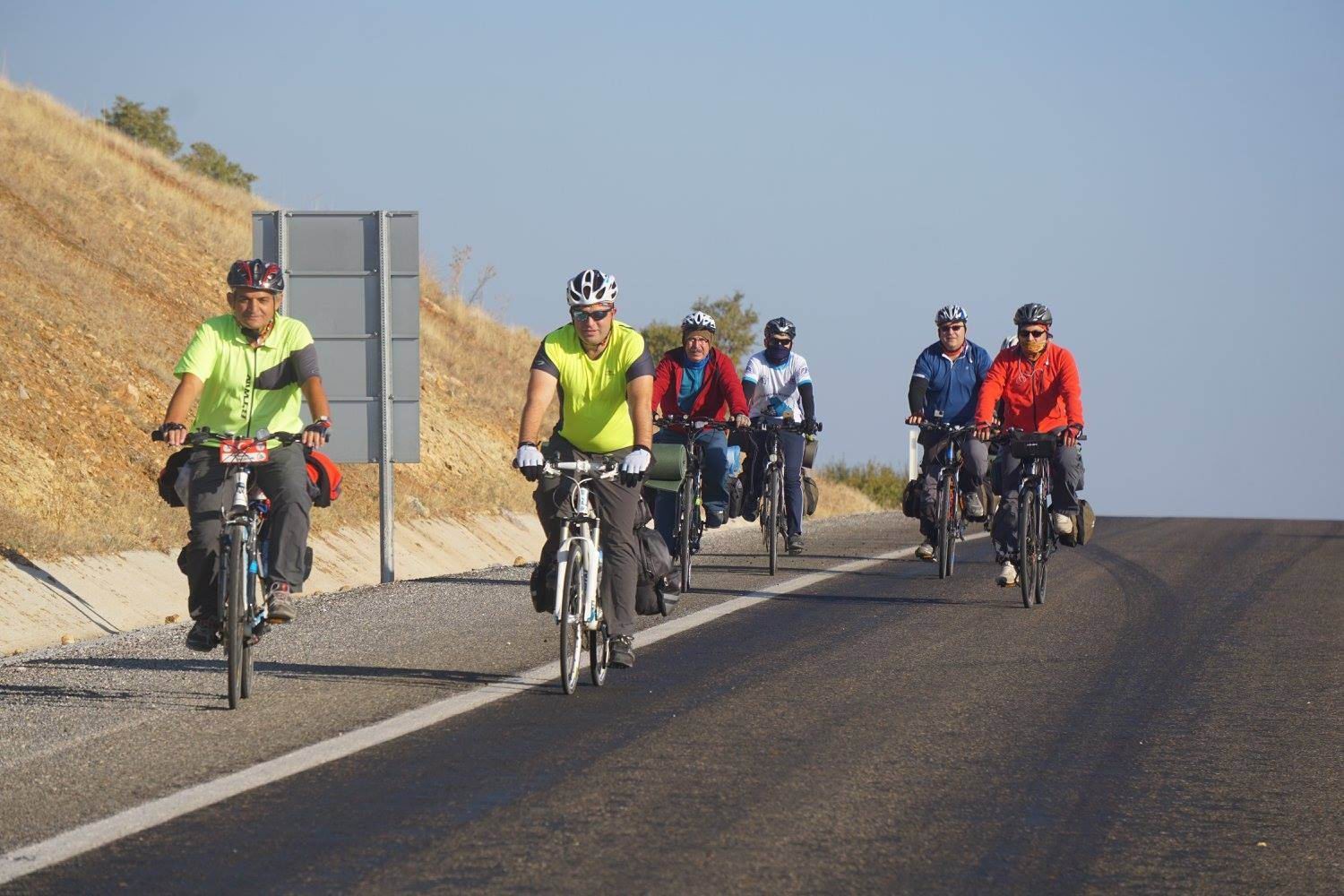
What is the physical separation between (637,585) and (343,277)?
7.31 meters

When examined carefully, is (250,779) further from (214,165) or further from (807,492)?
(214,165)

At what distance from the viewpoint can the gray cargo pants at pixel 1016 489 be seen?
14297 millimetres

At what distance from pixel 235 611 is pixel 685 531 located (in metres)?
5.93

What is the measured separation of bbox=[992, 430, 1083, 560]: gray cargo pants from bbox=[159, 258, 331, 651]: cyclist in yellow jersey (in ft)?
21.3

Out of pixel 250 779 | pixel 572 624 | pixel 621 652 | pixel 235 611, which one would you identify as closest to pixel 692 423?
pixel 621 652

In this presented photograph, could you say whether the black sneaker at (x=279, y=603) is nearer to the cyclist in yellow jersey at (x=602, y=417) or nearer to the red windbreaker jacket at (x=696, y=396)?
the cyclist in yellow jersey at (x=602, y=417)

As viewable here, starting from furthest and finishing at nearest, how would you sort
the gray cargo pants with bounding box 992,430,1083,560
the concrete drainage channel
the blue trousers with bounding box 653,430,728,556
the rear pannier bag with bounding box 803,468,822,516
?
the rear pannier bag with bounding box 803,468,822,516 → the blue trousers with bounding box 653,430,728,556 → the gray cargo pants with bounding box 992,430,1083,560 → the concrete drainage channel

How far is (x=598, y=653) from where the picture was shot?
9750 mm

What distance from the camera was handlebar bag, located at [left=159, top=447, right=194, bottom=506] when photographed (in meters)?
9.19

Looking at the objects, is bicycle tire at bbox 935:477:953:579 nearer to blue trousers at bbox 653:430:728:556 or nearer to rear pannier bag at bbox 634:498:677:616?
blue trousers at bbox 653:430:728:556

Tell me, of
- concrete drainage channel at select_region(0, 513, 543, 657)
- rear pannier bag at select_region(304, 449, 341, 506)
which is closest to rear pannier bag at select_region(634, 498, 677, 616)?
rear pannier bag at select_region(304, 449, 341, 506)

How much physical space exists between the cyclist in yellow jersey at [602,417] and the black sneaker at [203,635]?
1.58 meters

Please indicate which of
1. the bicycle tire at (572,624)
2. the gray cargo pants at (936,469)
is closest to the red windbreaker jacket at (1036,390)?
the gray cargo pants at (936,469)

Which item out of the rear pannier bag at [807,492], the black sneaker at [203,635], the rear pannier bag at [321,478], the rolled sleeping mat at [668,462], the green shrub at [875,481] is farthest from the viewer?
the green shrub at [875,481]
